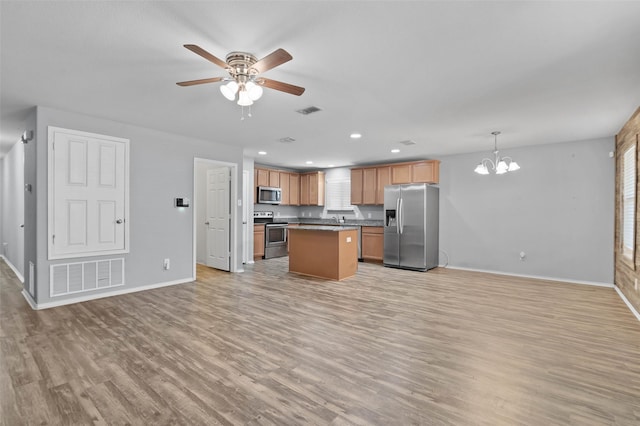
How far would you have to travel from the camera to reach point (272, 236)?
8086 millimetres

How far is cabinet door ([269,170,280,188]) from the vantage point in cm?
842

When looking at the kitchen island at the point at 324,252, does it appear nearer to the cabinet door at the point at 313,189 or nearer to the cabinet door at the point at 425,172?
the cabinet door at the point at 425,172

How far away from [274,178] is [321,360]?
650cm

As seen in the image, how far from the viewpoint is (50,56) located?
8.24ft

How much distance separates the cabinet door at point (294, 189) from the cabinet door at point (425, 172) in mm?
3634

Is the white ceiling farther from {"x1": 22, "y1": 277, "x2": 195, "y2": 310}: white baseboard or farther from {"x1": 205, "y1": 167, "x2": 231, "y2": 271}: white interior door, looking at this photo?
{"x1": 22, "y1": 277, "x2": 195, "y2": 310}: white baseboard

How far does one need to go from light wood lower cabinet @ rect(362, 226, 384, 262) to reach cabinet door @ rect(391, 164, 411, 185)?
122 centimetres

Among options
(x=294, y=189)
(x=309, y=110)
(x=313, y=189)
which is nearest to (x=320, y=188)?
(x=313, y=189)

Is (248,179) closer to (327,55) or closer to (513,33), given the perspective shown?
(327,55)

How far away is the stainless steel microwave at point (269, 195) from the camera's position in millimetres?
8016

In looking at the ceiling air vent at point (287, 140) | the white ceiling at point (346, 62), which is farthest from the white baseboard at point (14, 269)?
the ceiling air vent at point (287, 140)

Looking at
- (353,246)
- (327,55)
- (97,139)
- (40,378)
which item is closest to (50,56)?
(97,139)

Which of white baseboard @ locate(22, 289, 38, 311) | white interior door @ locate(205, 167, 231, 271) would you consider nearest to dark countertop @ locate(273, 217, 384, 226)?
white interior door @ locate(205, 167, 231, 271)

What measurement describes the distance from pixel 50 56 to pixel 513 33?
3622mm
